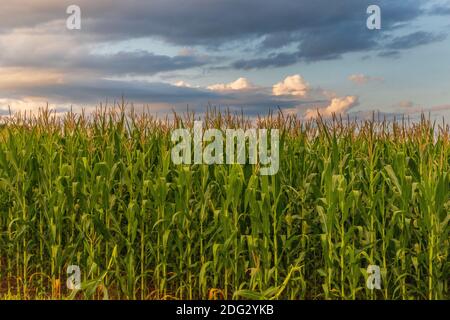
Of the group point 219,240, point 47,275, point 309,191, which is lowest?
point 47,275

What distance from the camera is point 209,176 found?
420 inches

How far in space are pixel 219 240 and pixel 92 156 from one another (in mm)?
3268

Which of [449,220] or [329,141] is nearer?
[449,220]

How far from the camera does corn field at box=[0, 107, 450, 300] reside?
9.46 m

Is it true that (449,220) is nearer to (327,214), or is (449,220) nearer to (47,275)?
(327,214)

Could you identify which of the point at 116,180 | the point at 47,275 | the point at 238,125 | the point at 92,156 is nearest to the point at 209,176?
the point at 238,125

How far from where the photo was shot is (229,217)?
9.88m

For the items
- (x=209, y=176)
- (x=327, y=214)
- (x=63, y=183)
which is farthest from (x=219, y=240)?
(x=63, y=183)

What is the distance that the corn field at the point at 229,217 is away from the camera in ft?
31.0

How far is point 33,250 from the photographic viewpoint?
12.2m

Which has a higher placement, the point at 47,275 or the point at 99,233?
the point at 99,233
